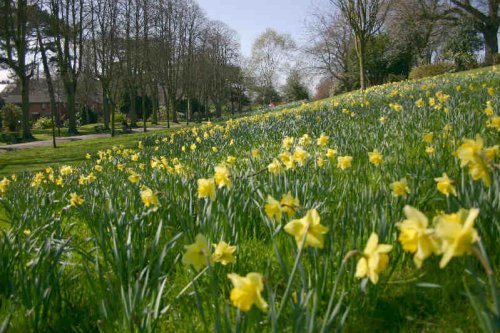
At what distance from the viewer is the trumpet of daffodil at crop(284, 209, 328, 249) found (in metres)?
1.01

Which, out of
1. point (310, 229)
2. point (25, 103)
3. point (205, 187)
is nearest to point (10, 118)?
point (25, 103)

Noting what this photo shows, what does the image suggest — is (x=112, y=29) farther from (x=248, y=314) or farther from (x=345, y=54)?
(x=345, y=54)

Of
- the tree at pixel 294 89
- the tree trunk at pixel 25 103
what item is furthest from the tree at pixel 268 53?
the tree trunk at pixel 25 103

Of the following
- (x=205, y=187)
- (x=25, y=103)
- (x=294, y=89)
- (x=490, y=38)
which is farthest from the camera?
(x=294, y=89)

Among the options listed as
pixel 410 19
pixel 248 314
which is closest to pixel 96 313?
pixel 248 314

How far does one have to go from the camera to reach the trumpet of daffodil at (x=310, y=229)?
101 cm

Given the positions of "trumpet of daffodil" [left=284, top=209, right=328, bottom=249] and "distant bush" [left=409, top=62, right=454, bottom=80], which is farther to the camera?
"distant bush" [left=409, top=62, right=454, bottom=80]

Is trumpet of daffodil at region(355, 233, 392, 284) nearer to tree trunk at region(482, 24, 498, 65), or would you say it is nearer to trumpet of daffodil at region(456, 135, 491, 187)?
trumpet of daffodil at region(456, 135, 491, 187)

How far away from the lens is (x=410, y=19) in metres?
29.4

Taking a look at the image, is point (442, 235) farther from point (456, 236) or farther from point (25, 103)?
point (25, 103)

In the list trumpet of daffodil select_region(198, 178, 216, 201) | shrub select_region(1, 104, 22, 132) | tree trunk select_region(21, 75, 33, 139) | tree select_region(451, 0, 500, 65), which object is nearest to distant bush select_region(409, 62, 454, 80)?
tree select_region(451, 0, 500, 65)

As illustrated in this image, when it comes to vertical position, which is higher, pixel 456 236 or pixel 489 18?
pixel 489 18

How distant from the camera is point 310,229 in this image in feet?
3.39

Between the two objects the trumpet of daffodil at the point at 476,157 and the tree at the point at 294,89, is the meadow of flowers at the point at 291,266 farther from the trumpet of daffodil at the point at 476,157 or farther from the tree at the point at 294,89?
the tree at the point at 294,89
